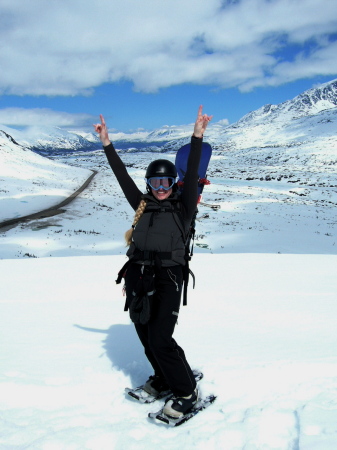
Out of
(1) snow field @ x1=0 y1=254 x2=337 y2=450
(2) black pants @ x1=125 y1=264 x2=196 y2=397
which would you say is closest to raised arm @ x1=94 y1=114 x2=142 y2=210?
(2) black pants @ x1=125 y1=264 x2=196 y2=397

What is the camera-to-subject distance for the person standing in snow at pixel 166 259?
9.91 ft

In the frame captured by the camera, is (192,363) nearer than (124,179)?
No

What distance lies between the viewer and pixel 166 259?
119 inches

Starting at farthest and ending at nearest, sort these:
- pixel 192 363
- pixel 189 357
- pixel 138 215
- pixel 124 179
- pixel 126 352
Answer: pixel 126 352 → pixel 189 357 → pixel 192 363 → pixel 124 179 → pixel 138 215

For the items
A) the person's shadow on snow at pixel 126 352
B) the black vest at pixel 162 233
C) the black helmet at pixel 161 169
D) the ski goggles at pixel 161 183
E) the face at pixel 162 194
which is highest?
the black helmet at pixel 161 169

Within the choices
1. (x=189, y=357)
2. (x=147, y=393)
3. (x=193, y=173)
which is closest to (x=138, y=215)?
(x=193, y=173)

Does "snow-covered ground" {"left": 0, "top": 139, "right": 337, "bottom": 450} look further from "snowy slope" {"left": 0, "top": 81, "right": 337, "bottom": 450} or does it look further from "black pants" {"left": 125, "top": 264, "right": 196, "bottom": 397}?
"black pants" {"left": 125, "top": 264, "right": 196, "bottom": 397}

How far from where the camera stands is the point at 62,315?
17.8 feet

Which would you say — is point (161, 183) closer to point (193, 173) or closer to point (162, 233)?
point (193, 173)

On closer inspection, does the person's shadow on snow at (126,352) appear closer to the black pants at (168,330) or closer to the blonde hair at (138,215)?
the black pants at (168,330)

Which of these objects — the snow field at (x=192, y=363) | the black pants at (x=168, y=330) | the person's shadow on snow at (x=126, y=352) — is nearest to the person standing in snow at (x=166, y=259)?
the black pants at (x=168, y=330)

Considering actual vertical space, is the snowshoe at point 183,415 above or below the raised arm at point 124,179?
below

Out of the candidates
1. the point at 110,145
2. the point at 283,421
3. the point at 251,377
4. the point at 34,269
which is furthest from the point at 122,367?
the point at 34,269

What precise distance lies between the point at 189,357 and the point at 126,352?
0.77 metres
